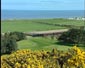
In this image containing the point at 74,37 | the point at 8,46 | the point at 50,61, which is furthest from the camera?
the point at 74,37

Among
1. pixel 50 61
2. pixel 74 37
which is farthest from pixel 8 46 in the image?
pixel 50 61

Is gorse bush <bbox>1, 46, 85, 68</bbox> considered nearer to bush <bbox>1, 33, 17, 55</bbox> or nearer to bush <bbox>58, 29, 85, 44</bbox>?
bush <bbox>1, 33, 17, 55</bbox>

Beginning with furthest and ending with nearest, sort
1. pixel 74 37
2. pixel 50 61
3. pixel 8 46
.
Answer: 1. pixel 74 37
2. pixel 8 46
3. pixel 50 61

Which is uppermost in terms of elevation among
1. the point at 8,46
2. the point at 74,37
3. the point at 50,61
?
the point at 50,61

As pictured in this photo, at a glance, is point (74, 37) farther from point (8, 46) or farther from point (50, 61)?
point (50, 61)

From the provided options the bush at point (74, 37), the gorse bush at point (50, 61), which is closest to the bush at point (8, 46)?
the bush at point (74, 37)

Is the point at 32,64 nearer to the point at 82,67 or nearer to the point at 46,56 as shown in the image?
the point at 82,67

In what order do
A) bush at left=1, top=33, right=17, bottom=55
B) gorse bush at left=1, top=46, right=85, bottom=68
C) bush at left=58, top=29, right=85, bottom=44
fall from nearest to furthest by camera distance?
1. gorse bush at left=1, top=46, right=85, bottom=68
2. bush at left=1, top=33, right=17, bottom=55
3. bush at left=58, top=29, right=85, bottom=44

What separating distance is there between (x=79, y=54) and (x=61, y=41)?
50.8 meters

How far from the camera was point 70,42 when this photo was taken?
67.5 m

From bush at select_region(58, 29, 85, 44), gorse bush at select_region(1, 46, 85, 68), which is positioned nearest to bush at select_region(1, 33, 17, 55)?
bush at select_region(58, 29, 85, 44)

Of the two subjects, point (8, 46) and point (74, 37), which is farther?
point (74, 37)

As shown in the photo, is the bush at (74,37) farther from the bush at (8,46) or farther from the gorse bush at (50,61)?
the gorse bush at (50,61)

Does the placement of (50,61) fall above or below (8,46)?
above
